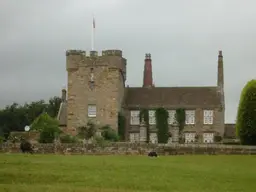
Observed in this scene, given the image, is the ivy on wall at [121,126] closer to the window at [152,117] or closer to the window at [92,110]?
the window at [92,110]

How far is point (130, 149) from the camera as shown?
189ft

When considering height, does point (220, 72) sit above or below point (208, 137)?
above

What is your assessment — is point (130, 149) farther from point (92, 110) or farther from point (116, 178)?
point (116, 178)

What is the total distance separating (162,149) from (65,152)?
7.92m

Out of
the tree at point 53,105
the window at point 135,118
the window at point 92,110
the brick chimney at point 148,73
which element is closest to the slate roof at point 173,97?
the window at point 135,118

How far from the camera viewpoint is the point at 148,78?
85.7 meters

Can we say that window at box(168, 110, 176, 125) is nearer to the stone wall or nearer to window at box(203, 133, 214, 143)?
window at box(203, 133, 214, 143)

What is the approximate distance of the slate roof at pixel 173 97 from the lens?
79.7 metres

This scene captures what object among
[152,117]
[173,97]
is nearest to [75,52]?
[152,117]

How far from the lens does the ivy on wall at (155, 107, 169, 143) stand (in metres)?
77.8

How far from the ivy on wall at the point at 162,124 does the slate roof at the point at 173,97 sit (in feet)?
4.85

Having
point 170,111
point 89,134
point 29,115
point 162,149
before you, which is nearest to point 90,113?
point 89,134

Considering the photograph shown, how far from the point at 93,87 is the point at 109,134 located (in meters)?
6.98

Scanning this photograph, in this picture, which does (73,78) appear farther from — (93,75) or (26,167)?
(26,167)
